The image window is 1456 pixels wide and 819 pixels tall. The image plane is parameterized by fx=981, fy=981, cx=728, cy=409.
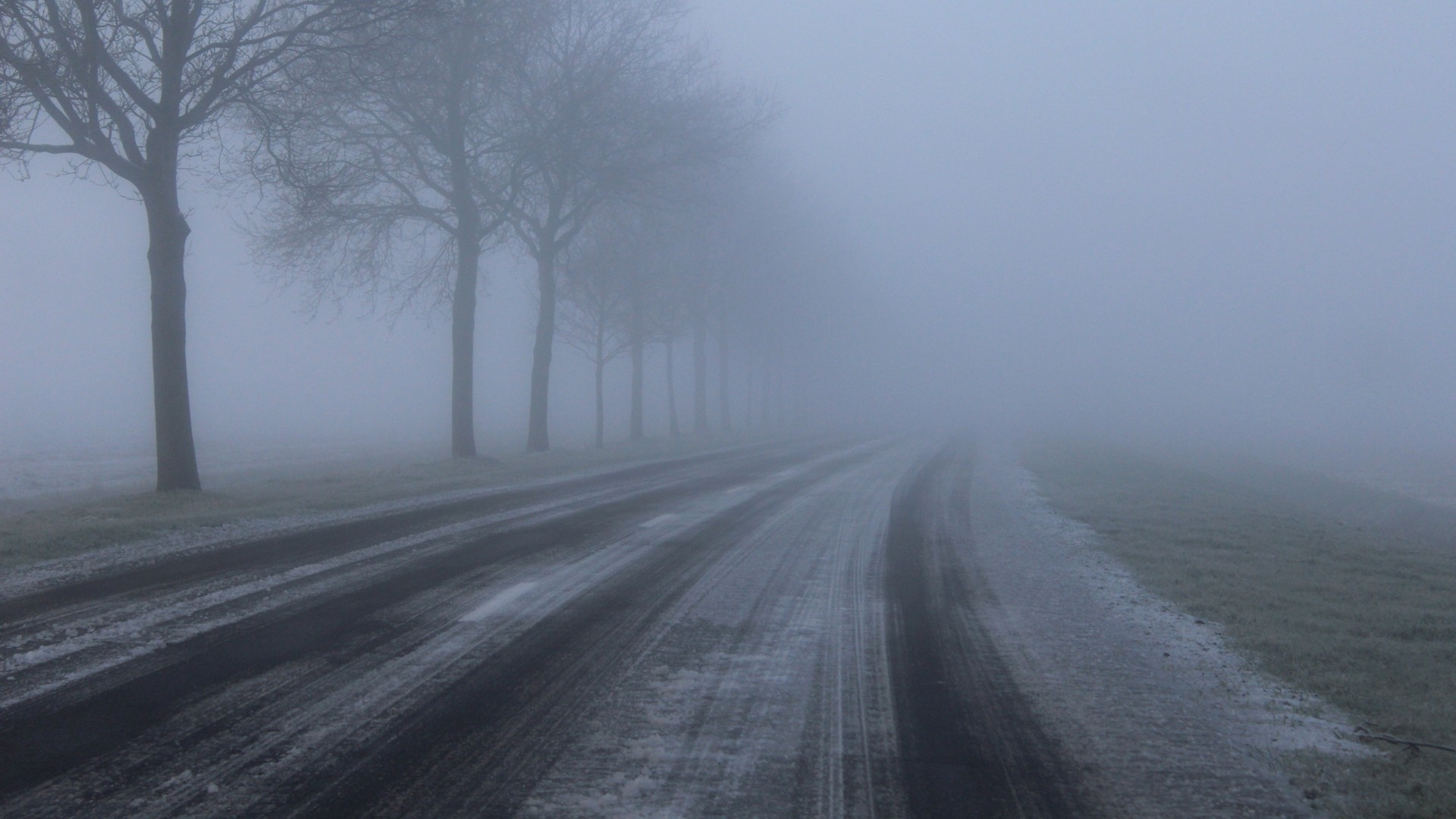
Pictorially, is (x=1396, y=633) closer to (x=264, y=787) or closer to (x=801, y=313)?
(x=264, y=787)

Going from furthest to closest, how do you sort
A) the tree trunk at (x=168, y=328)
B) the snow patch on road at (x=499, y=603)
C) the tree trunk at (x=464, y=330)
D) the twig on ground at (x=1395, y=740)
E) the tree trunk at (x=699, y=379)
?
1. the tree trunk at (x=699, y=379)
2. the tree trunk at (x=464, y=330)
3. the tree trunk at (x=168, y=328)
4. the snow patch on road at (x=499, y=603)
5. the twig on ground at (x=1395, y=740)

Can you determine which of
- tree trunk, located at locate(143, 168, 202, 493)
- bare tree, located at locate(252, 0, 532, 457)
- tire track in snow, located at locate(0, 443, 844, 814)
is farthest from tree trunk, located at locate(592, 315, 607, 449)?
tire track in snow, located at locate(0, 443, 844, 814)

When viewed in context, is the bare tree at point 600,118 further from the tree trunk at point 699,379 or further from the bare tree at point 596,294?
the tree trunk at point 699,379

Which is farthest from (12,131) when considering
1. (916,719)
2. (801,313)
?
(801,313)

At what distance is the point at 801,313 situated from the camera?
60844 mm

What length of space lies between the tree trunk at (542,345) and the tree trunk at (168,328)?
13629 millimetres

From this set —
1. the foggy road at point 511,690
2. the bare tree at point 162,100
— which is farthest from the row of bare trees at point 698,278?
the foggy road at point 511,690

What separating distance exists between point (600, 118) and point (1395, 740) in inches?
825

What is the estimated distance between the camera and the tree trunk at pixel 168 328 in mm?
12922

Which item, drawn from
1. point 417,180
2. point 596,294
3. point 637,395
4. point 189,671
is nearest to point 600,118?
point 417,180

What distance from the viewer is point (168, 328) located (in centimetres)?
1296

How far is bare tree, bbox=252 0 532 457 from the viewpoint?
1986cm

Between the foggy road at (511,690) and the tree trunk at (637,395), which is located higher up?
the tree trunk at (637,395)

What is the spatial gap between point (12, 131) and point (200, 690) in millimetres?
11180
